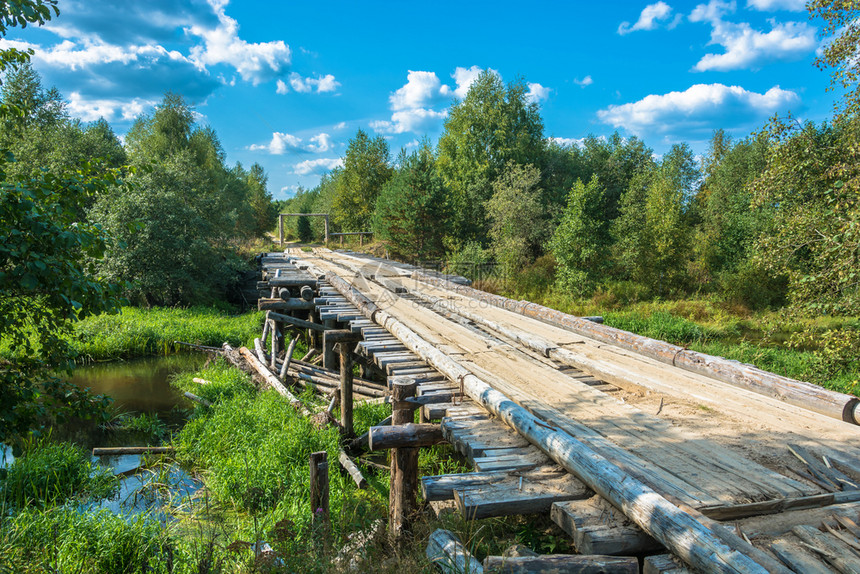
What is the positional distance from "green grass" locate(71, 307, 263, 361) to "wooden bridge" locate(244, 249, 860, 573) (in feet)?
31.3

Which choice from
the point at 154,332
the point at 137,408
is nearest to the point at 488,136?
the point at 154,332

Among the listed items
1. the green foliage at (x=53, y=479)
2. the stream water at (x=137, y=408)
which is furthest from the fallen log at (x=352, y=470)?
the green foliage at (x=53, y=479)

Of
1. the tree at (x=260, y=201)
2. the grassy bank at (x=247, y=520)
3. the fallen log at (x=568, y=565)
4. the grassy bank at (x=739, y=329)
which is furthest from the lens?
the tree at (x=260, y=201)

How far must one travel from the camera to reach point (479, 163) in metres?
29.9

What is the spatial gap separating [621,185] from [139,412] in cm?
3117

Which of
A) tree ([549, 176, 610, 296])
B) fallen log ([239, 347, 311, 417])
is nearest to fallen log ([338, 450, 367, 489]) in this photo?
fallen log ([239, 347, 311, 417])

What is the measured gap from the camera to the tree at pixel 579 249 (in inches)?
828

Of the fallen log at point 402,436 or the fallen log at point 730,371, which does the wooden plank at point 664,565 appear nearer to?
the fallen log at point 402,436

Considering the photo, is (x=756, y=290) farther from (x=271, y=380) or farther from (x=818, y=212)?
(x=271, y=380)

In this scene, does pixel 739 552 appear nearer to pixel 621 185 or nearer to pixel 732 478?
pixel 732 478

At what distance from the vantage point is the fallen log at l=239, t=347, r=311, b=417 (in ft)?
28.8

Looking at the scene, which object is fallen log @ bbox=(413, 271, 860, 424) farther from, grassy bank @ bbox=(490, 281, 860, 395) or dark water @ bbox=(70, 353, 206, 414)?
dark water @ bbox=(70, 353, 206, 414)

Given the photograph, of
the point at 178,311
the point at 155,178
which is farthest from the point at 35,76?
the point at 178,311

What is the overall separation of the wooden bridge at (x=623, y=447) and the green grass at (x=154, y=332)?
9.53 metres
